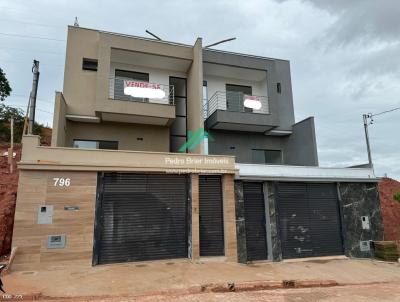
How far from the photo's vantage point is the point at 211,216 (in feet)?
38.2

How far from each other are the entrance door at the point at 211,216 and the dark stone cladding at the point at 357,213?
6.28 metres

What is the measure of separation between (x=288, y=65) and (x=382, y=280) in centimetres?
1330

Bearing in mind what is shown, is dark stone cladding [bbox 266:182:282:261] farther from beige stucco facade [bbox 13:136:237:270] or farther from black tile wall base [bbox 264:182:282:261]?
beige stucco facade [bbox 13:136:237:270]

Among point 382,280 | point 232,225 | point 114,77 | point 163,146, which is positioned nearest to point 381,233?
point 382,280

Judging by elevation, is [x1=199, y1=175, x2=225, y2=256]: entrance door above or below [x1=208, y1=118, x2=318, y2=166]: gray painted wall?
below

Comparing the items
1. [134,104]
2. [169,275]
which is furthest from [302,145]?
[169,275]

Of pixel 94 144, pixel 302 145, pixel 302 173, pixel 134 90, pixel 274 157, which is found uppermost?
pixel 134 90

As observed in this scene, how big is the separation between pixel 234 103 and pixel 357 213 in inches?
344

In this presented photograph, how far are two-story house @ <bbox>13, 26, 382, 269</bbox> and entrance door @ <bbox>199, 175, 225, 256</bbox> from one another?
4cm

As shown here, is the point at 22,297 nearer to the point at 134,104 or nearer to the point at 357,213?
the point at 134,104

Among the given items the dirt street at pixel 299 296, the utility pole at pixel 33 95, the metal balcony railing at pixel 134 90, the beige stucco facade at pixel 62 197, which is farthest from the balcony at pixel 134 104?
the dirt street at pixel 299 296

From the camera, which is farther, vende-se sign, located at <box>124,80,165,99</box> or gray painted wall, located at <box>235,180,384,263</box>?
vende-se sign, located at <box>124,80,165,99</box>

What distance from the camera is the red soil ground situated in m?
18.5

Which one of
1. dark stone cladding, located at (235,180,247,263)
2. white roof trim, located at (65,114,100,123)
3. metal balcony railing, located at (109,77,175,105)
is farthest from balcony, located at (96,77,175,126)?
dark stone cladding, located at (235,180,247,263)
